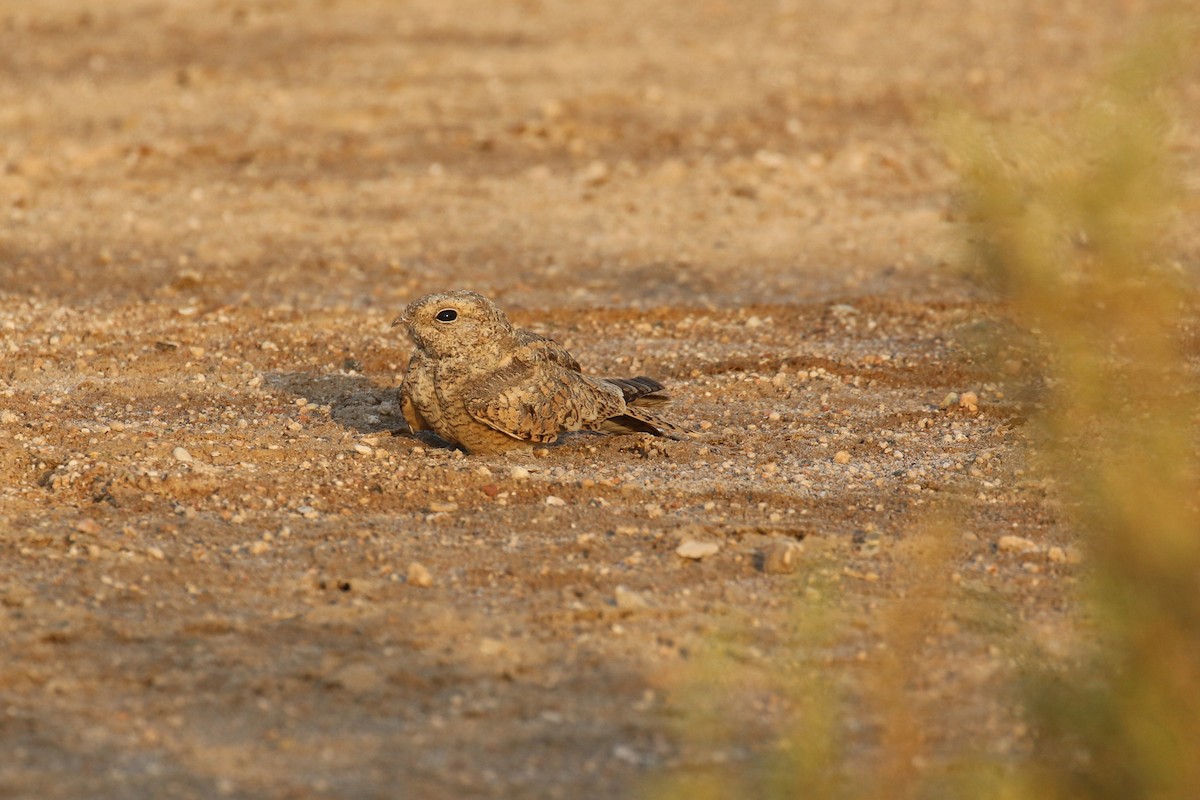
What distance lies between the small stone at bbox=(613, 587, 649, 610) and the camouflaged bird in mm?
1260

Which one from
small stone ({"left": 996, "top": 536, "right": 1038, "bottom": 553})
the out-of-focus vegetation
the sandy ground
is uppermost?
the out-of-focus vegetation

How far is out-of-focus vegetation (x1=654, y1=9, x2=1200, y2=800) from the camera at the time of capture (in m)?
2.65

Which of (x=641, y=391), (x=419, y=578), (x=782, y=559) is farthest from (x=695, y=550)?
(x=641, y=391)

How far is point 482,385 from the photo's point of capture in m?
5.71

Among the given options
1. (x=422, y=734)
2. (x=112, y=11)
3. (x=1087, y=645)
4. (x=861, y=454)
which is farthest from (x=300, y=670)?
→ (x=112, y=11)

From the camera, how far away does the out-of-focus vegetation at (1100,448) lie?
2.65 metres

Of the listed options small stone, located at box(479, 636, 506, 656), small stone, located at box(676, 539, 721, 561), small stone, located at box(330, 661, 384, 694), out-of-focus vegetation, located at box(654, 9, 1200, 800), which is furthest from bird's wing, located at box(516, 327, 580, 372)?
out-of-focus vegetation, located at box(654, 9, 1200, 800)

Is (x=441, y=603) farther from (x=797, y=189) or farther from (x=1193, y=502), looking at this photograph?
(x=797, y=189)

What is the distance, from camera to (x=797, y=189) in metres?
10.4

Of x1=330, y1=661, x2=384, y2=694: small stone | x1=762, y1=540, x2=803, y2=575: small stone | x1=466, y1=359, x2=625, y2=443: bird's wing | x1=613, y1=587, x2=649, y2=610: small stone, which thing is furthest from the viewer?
x1=466, y1=359, x2=625, y2=443: bird's wing

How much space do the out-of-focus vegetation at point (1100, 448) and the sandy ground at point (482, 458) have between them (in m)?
0.14

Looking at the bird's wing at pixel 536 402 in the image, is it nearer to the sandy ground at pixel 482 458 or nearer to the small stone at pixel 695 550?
the sandy ground at pixel 482 458

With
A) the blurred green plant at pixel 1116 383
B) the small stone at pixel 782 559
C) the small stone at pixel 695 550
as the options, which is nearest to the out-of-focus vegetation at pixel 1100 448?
the blurred green plant at pixel 1116 383

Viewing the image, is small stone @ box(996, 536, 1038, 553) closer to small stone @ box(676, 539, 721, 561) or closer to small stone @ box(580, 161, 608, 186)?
small stone @ box(676, 539, 721, 561)
